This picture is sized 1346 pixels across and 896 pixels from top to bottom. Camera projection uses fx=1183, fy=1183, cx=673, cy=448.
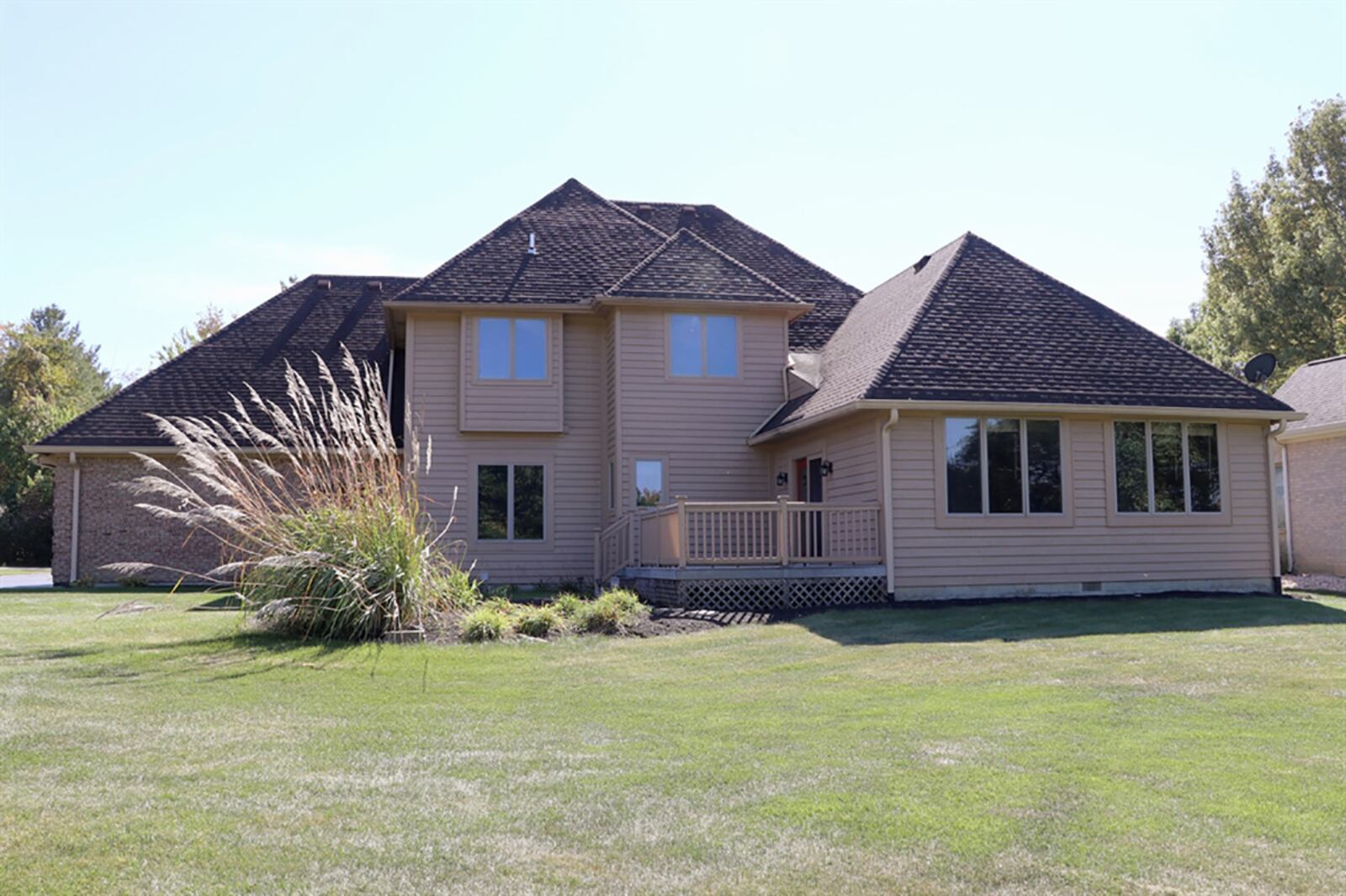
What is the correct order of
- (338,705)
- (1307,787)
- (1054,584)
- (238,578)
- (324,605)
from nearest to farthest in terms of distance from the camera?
(1307,787) < (338,705) < (324,605) < (238,578) < (1054,584)

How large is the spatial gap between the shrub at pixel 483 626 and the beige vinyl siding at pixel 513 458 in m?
8.25

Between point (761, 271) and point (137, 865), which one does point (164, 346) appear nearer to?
point (761, 271)

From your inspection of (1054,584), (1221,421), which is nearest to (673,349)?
(1054,584)

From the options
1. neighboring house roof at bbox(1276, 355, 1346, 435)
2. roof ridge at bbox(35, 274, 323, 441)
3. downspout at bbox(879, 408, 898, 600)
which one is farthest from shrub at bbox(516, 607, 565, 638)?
neighboring house roof at bbox(1276, 355, 1346, 435)

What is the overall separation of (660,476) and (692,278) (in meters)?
3.39

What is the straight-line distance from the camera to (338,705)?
8.13 m

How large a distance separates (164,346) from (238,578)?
1588 inches

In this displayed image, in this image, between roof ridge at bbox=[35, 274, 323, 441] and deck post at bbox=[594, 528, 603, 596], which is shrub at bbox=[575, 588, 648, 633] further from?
roof ridge at bbox=[35, 274, 323, 441]

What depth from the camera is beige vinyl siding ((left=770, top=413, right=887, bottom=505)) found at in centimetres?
1605

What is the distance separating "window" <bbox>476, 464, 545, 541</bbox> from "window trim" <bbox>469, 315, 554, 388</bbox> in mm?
1464

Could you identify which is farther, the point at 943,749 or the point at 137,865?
the point at 943,749

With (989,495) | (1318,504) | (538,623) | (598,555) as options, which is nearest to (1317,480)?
(1318,504)

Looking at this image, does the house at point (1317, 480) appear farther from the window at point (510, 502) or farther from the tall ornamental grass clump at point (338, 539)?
the tall ornamental grass clump at point (338, 539)

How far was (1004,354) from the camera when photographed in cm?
1686
